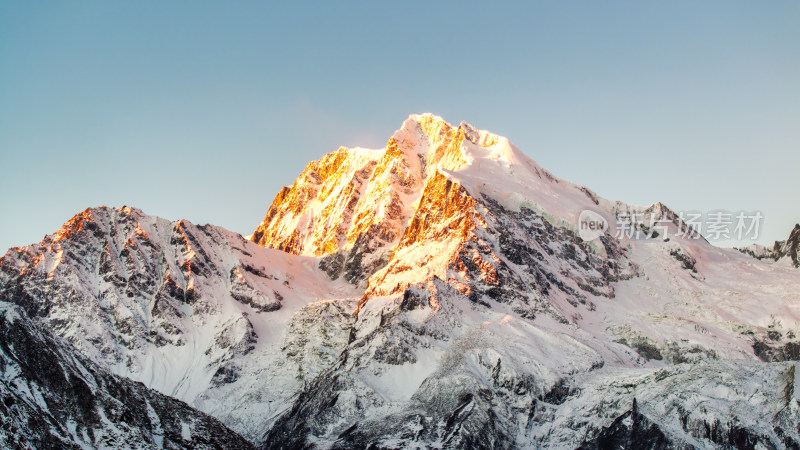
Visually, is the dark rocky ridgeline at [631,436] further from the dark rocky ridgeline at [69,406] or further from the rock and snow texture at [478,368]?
the dark rocky ridgeline at [69,406]

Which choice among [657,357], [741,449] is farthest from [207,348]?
[741,449]

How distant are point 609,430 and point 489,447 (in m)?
20.4

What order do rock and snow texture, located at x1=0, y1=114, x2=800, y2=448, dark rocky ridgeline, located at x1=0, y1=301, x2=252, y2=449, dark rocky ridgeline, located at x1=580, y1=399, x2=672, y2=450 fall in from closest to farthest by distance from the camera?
dark rocky ridgeline, located at x1=0, y1=301, x2=252, y2=449, dark rocky ridgeline, located at x1=580, y1=399, x2=672, y2=450, rock and snow texture, located at x1=0, y1=114, x2=800, y2=448

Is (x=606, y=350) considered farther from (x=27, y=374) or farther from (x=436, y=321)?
(x=27, y=374)

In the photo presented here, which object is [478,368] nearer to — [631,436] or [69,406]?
[631,436]

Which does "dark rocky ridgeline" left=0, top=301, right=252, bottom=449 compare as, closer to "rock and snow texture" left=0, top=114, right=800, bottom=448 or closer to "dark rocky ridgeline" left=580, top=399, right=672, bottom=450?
"rock and snow texture" left=0, top=114, right=800, bottom=448

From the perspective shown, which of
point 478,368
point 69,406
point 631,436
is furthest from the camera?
point 478,368

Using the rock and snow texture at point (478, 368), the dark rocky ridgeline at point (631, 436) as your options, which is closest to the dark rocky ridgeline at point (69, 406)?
the rock and snow texture at point (478, 368)

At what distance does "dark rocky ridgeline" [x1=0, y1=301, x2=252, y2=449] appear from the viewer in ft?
320

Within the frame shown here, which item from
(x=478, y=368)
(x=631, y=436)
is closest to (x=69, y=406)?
(x=478, y=368)

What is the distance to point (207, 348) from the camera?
193 m

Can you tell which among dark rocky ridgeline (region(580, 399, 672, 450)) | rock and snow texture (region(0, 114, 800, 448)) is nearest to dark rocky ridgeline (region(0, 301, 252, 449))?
rock and snow texture (region(0, 114, 800, 448))

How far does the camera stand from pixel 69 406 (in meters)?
107

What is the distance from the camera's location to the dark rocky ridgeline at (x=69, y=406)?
97619mm
